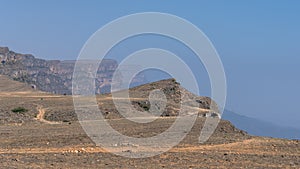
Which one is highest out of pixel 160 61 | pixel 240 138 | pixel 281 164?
pixel 160 61

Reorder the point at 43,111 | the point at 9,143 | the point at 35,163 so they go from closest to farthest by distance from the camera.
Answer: the point at 35,163, the point at 9,143, the point at 43,111

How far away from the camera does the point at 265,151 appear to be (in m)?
28.0

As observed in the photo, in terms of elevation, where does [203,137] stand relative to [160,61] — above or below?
below

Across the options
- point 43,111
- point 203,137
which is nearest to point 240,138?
point 203,137

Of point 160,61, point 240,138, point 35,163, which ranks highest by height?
point 160,61

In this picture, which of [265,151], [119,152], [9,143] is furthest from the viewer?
[9,143]

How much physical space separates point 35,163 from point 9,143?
9.05 metres

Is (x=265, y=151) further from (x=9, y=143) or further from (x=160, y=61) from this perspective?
(x=9, y=143)

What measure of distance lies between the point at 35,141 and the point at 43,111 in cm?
3466

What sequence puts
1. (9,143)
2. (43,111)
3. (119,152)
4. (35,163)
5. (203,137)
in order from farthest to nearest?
(43,111) → (203,137) → (9,143) → (119,152) → (35,163)

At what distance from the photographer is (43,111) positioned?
212ft

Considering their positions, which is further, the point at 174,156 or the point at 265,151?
the point at 265,151

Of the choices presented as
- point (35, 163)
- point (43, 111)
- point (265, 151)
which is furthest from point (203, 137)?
point (43, 111)

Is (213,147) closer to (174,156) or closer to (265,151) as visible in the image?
(265,151)
